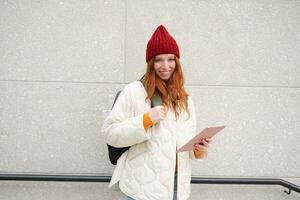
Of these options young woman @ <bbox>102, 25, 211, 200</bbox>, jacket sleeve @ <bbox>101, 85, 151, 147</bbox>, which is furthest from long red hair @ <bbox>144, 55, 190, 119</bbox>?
jacket sleeve @ <bbox>101, 85, 151, 147</bbox>

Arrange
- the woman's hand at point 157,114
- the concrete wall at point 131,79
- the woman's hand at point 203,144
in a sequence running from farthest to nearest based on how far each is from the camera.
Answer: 1. the concrete wall at point 131,79
2. the woman's hand at point 203,144
3. the woman's hand at point 157,114

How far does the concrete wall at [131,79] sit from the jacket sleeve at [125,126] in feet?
2.61

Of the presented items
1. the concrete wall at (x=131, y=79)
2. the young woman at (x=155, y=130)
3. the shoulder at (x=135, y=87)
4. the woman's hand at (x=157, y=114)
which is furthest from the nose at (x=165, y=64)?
the concrete wall at (x=131, y=79)

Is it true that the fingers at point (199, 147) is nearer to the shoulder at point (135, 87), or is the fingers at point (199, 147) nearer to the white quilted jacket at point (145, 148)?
the white quilted jacket at point (145, 148)

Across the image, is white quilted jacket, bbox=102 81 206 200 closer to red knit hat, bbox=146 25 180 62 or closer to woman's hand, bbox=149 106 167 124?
woman's hand, bbox=149 106 167 124

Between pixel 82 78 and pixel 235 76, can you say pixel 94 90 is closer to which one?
pixel 82 78

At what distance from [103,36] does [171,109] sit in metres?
1.16

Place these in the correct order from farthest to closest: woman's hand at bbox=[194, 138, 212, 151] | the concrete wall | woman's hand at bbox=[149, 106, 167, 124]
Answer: the concrete wall, woman's hand at bbox=[194, 138, 212, 151], woman's hand at bbox=[149, 106, 167, 124]

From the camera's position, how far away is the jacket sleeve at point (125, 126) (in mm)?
1508

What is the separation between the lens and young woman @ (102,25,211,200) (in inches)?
61.0

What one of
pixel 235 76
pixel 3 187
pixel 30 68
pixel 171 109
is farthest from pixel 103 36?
pixel 3 187

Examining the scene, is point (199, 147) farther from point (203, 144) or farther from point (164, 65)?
point (164, 65)

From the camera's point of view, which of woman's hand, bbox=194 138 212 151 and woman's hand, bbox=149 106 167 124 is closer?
woman's hand, bbox=149 106 167 124

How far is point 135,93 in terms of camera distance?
1.67 metres
